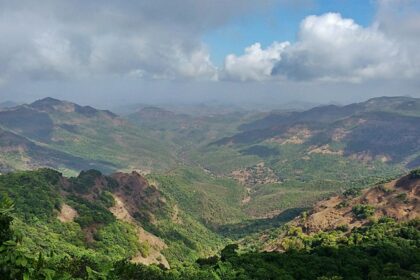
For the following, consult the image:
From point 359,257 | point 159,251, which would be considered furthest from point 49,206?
point 359,257

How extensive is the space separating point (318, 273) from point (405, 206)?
103204 millimetres

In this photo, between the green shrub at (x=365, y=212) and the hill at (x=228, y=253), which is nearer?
the hill at (x=228, y=253)

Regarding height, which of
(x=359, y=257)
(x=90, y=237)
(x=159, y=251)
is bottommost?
(x=159, y=251)

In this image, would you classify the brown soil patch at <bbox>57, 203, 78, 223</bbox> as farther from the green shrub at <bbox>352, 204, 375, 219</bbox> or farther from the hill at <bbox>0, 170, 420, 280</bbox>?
the green shrub at <bbox>352, 204, 375, 219</bbox>

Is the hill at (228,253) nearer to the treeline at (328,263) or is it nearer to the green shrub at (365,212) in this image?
the treeline at (328,263)

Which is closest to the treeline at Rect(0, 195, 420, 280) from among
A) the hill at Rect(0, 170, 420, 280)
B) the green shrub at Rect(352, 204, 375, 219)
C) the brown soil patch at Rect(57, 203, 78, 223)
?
the hill at Rect(0, 170, 420, 280)

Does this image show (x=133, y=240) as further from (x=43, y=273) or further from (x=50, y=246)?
Answer: (x=43, y=273)

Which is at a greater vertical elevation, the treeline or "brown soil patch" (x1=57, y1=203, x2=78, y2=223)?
the treeline

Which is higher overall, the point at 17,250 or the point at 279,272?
the point at 17,250

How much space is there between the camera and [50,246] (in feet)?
398

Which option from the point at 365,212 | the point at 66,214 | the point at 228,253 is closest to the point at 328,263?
the point at 228,253

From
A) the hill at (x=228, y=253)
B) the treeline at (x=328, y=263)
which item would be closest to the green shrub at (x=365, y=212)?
the hill at (x=228, y=253)

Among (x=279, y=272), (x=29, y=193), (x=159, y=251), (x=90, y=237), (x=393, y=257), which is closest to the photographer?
(x=279, y=272)

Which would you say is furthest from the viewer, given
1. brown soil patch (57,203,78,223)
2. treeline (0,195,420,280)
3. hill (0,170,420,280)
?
brown soil patch (57,203,78,223)
